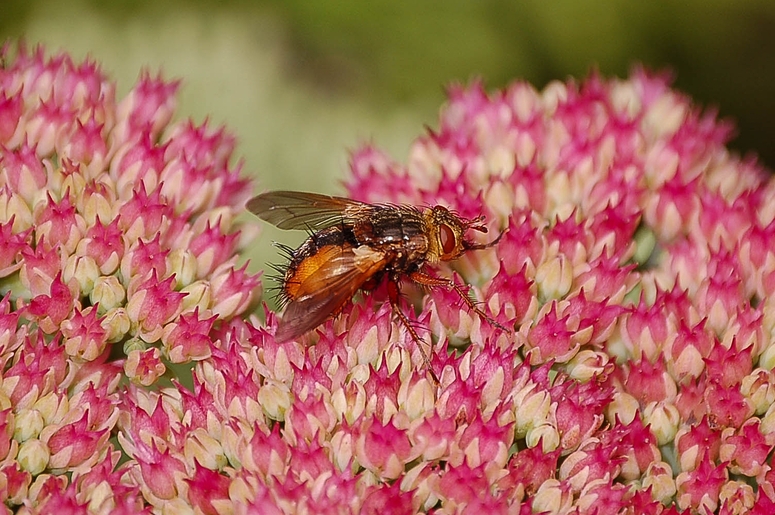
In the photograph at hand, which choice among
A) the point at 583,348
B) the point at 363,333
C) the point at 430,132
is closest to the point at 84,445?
the point at 363,333

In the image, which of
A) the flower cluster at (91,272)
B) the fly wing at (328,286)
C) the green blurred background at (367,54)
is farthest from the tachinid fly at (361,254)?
the green blurred background at (367,54)

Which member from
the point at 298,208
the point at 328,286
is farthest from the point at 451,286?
the point at 298,208

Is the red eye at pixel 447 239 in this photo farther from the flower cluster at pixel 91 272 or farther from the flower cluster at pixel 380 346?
the flower cluster at pixel 91 272

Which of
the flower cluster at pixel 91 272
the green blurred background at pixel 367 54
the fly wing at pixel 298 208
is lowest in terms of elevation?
the flower cluster at pixel 91 272

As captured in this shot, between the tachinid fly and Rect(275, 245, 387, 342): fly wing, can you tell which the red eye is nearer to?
the tachinid fly

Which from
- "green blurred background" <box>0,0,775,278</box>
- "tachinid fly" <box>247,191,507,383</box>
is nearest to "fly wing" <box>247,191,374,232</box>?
"tachinid fly" <box>247,191,507,383</box>

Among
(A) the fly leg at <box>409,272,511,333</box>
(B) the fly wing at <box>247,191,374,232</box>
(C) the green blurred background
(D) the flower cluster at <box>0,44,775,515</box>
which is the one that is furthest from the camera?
(C) the green blurred background

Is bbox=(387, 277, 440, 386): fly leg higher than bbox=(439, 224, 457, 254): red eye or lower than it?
lower
